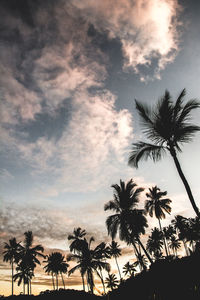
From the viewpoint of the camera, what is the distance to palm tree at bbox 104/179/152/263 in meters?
22.0

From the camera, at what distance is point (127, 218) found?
2212 cm

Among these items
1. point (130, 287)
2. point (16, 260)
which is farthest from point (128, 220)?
point (16, 260)

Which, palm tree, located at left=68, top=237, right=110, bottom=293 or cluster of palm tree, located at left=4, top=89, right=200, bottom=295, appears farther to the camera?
palm tree, located at left=68, top=237, right=110, bottom=293

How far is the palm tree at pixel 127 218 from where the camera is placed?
21984 millimetres

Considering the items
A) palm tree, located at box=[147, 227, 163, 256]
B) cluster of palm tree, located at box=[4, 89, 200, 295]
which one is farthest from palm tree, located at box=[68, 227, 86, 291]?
palm tree, located at box=[147, 227, 163, 256]

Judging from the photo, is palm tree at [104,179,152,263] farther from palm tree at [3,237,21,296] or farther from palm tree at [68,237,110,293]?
palm tree at [3,237,21,296]

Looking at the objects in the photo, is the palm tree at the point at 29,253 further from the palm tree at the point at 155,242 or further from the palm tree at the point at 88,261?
the palm tree at the point at 155,242

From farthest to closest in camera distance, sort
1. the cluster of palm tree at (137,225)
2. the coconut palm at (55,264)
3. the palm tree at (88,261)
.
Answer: the coconut palm at (55,264), the palm tree at (88,261), the cluster of palm tree at (137,225)

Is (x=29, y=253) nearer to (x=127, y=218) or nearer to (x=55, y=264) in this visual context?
(x=55, y=264)

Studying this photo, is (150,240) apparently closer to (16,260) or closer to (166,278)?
(16,260)

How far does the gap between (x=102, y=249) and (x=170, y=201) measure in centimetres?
1516

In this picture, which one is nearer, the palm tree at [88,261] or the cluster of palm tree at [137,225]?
the cluster of palm tree at [137,225]

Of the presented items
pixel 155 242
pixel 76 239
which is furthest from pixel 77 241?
pixel 155 242

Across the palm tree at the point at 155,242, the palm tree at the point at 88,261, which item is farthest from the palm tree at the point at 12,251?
the palm tree at the point at 155,242
